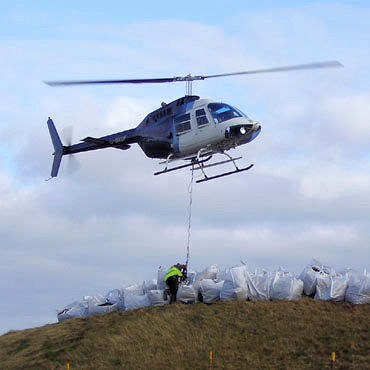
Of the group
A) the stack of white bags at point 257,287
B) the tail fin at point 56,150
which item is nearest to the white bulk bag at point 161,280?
the stack of white bags at point 257,287

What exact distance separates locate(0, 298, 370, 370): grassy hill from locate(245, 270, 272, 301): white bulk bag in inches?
21.7

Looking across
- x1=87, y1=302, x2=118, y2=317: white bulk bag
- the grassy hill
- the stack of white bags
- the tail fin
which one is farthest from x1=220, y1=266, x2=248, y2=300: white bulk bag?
the tail fin

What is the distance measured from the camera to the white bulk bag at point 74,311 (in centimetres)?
2766

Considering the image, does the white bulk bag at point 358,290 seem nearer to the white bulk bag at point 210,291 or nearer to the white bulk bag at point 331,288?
the white bulk bag at point 331,288

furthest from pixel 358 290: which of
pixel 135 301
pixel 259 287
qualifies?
pixel 135 301

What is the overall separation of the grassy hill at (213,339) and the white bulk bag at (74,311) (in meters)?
2.02

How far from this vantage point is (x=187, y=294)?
25.2m

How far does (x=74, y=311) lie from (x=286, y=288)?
8.07 meters

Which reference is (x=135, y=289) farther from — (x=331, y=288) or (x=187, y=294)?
(x=331, y=288)

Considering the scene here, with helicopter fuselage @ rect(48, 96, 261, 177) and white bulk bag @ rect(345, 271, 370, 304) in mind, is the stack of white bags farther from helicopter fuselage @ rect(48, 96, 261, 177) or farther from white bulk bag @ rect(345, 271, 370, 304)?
helicopter fuselage @ rect(48, 96, 261, 177)

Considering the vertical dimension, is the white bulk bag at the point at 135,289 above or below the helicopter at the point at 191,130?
below

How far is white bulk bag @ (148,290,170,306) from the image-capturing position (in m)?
25.6

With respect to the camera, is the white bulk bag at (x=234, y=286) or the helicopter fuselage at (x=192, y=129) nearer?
the white bulk bag at (x=234, y=286)

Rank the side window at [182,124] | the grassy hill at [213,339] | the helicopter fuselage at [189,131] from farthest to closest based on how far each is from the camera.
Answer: the side window at [182,124]
the helicopter fuselage at [189,131]
the grassy hill at [213,339]
